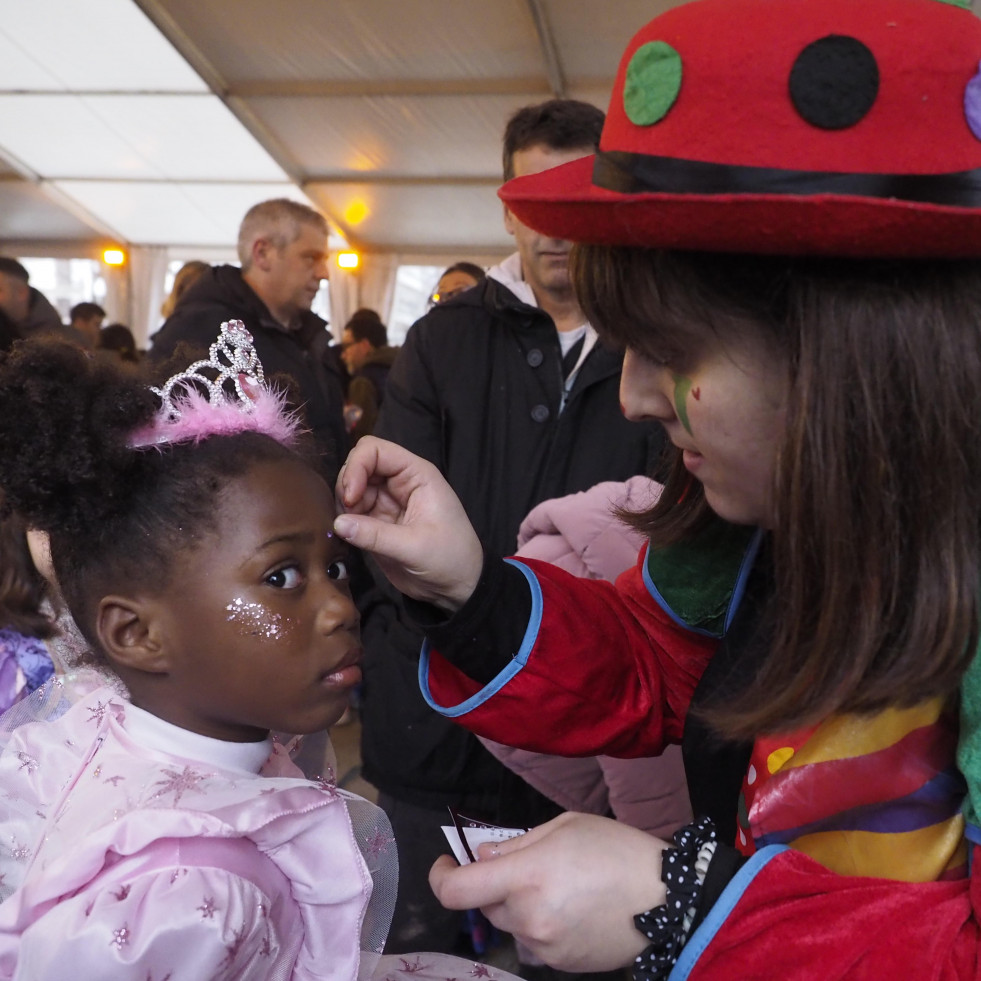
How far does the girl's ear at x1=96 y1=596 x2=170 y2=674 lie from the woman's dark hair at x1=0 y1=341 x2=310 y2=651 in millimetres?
20

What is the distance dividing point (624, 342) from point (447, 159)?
8.31 m

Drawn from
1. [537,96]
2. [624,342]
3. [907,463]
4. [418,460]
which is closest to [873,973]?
[907,463]

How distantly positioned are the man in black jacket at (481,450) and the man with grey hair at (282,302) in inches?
38.4

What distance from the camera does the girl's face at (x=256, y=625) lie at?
1108 mm

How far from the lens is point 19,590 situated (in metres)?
1.90

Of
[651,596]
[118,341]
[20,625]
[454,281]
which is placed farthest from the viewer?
[118,341]

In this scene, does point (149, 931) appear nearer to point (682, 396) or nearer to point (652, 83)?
point (682, 396)

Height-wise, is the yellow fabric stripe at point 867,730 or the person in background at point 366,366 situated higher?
the person in background at point 366,366

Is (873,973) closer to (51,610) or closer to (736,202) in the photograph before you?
(736,202)

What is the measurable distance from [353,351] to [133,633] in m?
4.54

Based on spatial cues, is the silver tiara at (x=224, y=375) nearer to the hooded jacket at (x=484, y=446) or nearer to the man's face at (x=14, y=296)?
the hooded jacket at (x=484, y=446)

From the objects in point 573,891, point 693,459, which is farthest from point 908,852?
point 693,459

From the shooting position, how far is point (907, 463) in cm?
89

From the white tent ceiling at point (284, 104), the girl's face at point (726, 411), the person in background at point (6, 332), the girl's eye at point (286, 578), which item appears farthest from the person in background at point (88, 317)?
the girl's face at point (726, 411)
